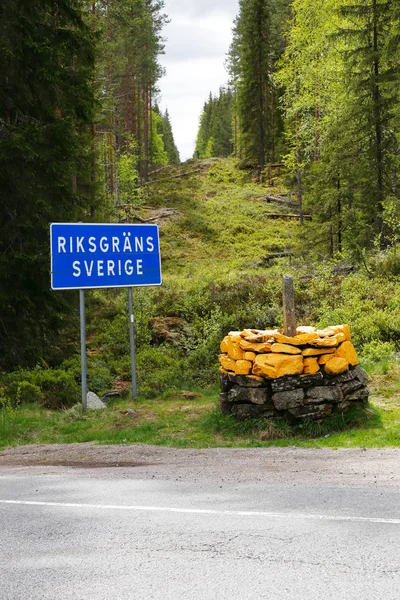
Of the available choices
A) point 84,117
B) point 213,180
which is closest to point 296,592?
point 84,117

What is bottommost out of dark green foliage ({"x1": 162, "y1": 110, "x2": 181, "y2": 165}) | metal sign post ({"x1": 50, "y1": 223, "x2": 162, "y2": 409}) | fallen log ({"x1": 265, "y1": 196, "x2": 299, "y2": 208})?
metal sign post ({"x1": 50, "y1": 223, "x2": 162, "y2": 409})

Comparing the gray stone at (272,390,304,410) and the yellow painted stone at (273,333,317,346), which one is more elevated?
the yellow painted stone at (273,333,317,346)

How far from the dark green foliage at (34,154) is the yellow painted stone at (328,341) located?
26.4 ft

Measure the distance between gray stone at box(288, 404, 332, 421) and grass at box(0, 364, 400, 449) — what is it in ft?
0.48

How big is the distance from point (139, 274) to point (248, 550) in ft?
34.6

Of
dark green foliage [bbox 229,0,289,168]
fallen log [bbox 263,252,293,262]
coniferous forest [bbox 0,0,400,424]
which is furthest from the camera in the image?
dark green foliage [bbox 229,0,289,168]

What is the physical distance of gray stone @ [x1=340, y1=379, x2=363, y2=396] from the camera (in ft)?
34.0

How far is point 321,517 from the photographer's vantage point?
5.19m

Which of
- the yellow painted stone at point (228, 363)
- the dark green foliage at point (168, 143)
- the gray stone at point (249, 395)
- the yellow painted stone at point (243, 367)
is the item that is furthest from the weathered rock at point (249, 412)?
the dark green foliage at point (168, 143)

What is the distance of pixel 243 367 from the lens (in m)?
10.6

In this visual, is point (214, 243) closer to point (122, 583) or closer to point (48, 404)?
point (48, 404)

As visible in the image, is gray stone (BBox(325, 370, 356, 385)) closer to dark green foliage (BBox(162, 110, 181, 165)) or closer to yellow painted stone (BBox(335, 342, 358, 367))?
yellow painted stone (BBox(335, 342, 358, 367))

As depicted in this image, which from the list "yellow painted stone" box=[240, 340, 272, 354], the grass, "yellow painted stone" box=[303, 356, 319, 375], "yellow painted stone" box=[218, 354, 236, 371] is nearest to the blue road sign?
the grass

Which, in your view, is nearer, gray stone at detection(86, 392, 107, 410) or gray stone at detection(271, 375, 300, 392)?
A: gray stone at detection(271, 375, 300, 392)
